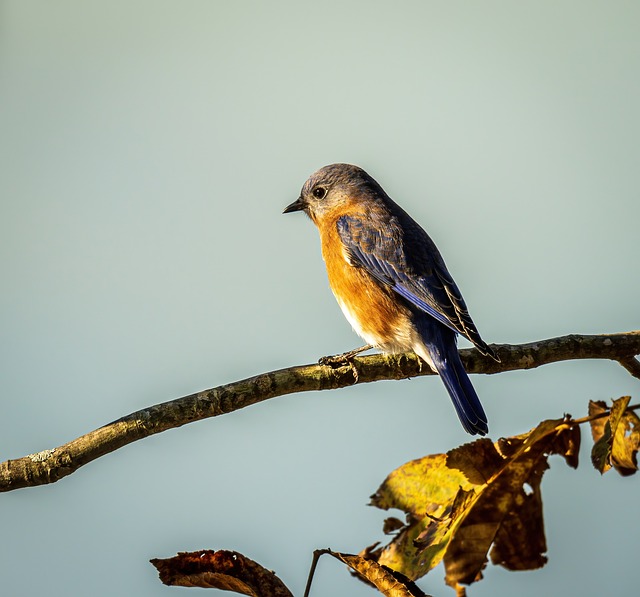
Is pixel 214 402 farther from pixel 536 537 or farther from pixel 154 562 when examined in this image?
pixel 536 537

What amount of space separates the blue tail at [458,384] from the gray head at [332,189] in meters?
1.97

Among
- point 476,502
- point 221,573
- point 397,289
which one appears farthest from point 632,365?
point 221,573

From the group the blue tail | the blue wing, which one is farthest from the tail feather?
the blue wing

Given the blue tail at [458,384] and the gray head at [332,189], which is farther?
the gray head at [332,189]

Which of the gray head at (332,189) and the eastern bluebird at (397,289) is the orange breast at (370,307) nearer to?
the eastern bluebird at (397,289)

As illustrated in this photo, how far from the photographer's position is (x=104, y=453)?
11.1 ft

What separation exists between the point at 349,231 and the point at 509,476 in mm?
3337

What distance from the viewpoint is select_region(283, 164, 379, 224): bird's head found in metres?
6.85

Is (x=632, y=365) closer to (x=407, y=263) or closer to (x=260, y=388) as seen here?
(x=407, y=263)

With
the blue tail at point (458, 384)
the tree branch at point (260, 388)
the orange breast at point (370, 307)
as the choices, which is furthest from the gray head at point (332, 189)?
the tree branch at point (260, 388)

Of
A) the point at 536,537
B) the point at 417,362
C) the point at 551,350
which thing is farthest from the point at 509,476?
the point at 417,362

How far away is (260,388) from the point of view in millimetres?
3629

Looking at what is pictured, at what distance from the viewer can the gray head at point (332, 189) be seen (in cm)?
686

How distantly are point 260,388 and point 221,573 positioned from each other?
114 cm
